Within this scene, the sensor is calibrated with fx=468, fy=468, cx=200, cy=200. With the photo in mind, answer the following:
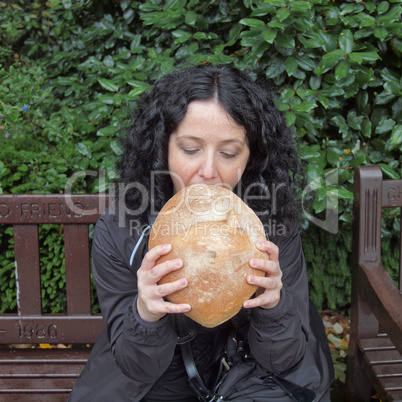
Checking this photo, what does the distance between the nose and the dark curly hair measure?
0.70ft

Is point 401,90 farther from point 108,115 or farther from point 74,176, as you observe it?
point 74,176

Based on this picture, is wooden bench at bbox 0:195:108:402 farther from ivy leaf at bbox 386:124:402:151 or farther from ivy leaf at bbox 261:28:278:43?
ivy leaf at bbox 386:124:402:151

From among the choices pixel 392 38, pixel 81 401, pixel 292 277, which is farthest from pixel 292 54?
pixel 81 401

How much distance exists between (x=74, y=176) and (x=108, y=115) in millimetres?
443

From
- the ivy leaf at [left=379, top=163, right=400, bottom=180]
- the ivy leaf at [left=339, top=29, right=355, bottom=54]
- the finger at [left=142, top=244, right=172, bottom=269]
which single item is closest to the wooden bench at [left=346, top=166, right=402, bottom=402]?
the ivy leaf at [left=379, top=163, right=400, bottom=180]

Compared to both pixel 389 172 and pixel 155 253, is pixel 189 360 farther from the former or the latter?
pixel 389 172

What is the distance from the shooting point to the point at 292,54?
2844 mm

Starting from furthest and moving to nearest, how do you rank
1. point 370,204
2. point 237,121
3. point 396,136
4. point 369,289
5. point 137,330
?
point 396,136, point 370,204, point 369,289, point 237,121, point 137,330

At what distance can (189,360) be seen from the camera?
191cm

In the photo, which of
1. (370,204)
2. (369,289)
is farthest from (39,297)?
(370,204)

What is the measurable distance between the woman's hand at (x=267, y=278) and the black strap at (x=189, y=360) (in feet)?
1.23

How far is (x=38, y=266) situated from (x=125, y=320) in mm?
986

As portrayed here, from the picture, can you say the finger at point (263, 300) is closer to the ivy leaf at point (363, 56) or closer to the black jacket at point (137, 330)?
the black jacket at point (137, 330)

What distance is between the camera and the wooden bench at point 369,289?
232 centimetres
